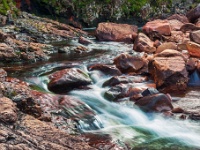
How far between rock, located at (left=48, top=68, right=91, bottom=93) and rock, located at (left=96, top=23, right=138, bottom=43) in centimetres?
1076

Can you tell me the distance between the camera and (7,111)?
6.03 metres

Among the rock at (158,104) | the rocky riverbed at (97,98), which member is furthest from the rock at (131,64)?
the rock at (158,104)

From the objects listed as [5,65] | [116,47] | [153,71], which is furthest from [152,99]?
[116,47]

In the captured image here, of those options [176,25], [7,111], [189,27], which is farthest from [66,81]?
[176,25]

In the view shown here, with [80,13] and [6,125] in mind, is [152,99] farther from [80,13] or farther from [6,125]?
[80,13]

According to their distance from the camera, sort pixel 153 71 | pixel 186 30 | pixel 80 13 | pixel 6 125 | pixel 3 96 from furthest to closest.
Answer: pixel 80 13, pixel 186 30, pixel 153 71, pixel 3 96, pixel 6 125

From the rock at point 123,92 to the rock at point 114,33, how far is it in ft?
35.9

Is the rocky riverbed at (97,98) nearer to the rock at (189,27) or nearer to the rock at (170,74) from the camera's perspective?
the rock at (170,74)

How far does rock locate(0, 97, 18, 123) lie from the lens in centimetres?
586

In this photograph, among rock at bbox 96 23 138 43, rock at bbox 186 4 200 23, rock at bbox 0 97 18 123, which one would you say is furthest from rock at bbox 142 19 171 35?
rock at bbox 0 97 18 123

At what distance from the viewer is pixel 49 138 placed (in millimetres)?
5867

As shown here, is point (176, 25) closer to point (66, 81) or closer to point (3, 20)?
point (3, 20)

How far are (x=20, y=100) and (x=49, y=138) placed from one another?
62.8 inches

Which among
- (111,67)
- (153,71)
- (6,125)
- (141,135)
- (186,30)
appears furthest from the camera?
(186,30)
